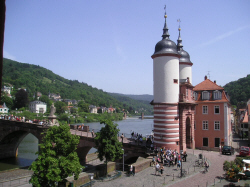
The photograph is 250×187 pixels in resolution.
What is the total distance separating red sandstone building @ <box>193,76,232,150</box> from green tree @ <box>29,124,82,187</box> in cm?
2322

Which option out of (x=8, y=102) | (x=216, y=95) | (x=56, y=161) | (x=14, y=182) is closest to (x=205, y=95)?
(x=216, y=95)

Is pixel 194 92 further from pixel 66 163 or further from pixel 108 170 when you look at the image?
pixel 66 163

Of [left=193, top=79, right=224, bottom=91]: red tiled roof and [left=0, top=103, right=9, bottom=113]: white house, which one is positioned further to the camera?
[left=0, top=103, right=9, bottom=113]: white house

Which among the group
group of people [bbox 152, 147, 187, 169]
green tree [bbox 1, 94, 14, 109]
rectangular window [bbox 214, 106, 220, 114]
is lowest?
group of people [bbox 152, 147, 187, 169]

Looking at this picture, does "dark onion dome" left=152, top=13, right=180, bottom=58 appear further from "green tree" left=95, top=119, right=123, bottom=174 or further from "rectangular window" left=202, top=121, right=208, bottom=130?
"rectangular window" left=202, top=121, right=208, bottom=130

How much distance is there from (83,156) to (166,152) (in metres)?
14.1

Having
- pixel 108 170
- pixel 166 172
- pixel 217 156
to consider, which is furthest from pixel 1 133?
pixel 217 156

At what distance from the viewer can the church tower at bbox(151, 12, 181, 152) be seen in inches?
1168

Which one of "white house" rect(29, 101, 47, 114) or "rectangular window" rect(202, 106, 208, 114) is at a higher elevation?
"white house" rect(29, 101, 47, 114)

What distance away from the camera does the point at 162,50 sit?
31188mm

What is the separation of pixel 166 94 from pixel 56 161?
1629 cm

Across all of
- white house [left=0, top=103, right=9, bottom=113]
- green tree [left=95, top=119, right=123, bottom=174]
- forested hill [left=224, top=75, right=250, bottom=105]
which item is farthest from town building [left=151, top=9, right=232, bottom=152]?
white house [left=0, top=103, right=9, bottom=113]

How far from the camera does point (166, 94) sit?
→ 30781 millimetres

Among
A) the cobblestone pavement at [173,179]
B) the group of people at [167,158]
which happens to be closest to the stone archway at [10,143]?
the group of people at [167,158]
